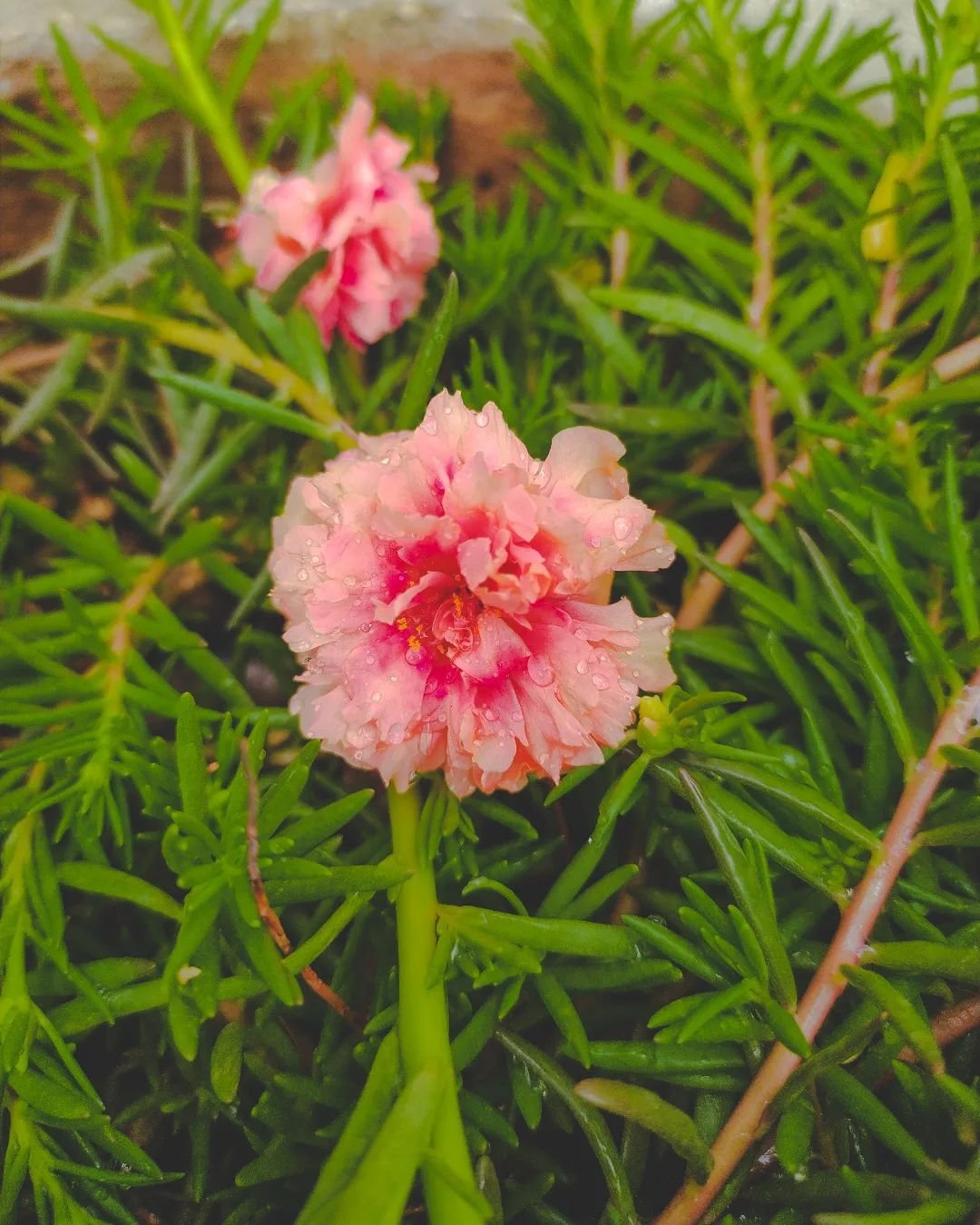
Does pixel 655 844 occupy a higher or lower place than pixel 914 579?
lower

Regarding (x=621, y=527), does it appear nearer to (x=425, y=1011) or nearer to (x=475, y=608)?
(x=475, y=608)

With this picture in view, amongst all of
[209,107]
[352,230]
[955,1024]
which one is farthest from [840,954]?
[209,107]

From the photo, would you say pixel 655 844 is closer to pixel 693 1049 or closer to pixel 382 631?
pixel 693 1049

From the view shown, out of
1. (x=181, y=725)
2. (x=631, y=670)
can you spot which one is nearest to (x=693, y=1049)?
(x=631, y=670)

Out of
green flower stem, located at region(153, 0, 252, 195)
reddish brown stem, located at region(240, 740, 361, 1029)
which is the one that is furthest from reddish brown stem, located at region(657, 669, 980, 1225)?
green flower stem, located at region(153, 0, 252, 195)

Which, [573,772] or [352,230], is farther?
[352,230]

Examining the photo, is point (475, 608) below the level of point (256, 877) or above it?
above
